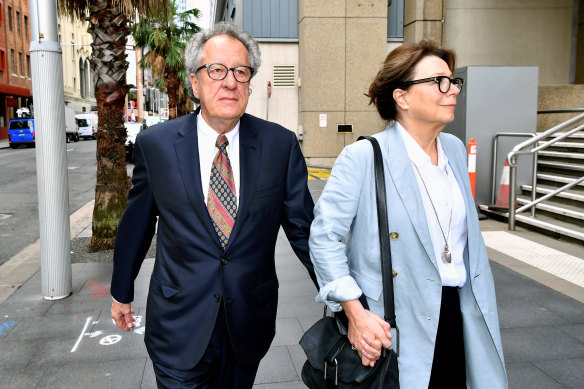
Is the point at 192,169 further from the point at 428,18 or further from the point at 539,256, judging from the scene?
the point at 428,18

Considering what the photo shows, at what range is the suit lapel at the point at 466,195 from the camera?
2074mm

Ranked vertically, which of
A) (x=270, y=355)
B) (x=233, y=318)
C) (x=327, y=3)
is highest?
(x=327, y=3)

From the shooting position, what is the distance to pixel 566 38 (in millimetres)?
17062

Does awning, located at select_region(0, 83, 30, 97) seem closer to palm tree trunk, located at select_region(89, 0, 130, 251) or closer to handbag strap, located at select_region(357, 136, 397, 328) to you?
palm tree trunk, located at select_region(89, 0, 130, 251)

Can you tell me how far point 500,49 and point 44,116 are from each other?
15275mm

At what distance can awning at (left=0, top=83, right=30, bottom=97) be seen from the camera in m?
42.9

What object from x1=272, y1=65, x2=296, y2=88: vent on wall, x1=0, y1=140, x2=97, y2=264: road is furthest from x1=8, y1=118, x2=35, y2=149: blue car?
x1=272, y1=65, x2=296, y2=88: vent on wall

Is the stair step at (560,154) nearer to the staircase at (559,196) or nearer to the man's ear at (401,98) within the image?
the staircase at (559,196)

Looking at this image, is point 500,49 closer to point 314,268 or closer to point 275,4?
point 275,4

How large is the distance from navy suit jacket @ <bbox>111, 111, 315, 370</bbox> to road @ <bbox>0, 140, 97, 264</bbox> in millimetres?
5860

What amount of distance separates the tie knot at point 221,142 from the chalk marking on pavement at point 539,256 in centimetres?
436

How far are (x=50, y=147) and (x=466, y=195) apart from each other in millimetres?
4115

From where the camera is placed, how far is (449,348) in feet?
6.92

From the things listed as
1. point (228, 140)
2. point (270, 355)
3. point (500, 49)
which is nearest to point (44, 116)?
point (270, 355)
